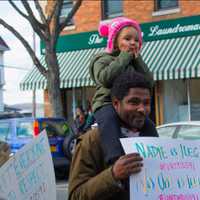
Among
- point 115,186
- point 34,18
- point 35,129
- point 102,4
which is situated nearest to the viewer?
point 115,186

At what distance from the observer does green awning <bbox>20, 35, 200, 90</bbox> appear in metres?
17.4

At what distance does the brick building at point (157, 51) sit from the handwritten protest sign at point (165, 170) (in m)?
14.4

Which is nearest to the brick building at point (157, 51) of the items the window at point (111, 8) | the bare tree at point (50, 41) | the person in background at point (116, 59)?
the window at point (111, 8)

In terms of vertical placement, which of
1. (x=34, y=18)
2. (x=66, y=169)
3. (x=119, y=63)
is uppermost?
(x=34, y=18)


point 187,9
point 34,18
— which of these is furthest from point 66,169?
point 187,9

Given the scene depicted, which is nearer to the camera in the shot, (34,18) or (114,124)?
(114,124)

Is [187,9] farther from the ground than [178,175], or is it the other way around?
[187,9]

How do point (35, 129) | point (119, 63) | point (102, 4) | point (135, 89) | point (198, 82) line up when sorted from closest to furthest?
point (135, 89)
point (119, 63)
point (35, 129)
point (198, 82)
point (102, 4)

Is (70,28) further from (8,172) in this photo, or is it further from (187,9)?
(8,172)

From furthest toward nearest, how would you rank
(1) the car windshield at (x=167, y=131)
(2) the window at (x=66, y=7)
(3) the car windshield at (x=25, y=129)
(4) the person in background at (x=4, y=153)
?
(2) the window at (x=66, y=7)
(3) the car windshield at (x=25, y=129)
(1) the car windshield at (x=167, y=131)
(4) the person in background at (x=4, y=153)

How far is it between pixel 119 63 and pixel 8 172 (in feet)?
3.22

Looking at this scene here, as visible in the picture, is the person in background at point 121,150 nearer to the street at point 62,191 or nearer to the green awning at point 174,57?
the street at point 62,191

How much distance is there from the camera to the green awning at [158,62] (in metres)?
17.4

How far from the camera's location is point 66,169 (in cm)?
1427
